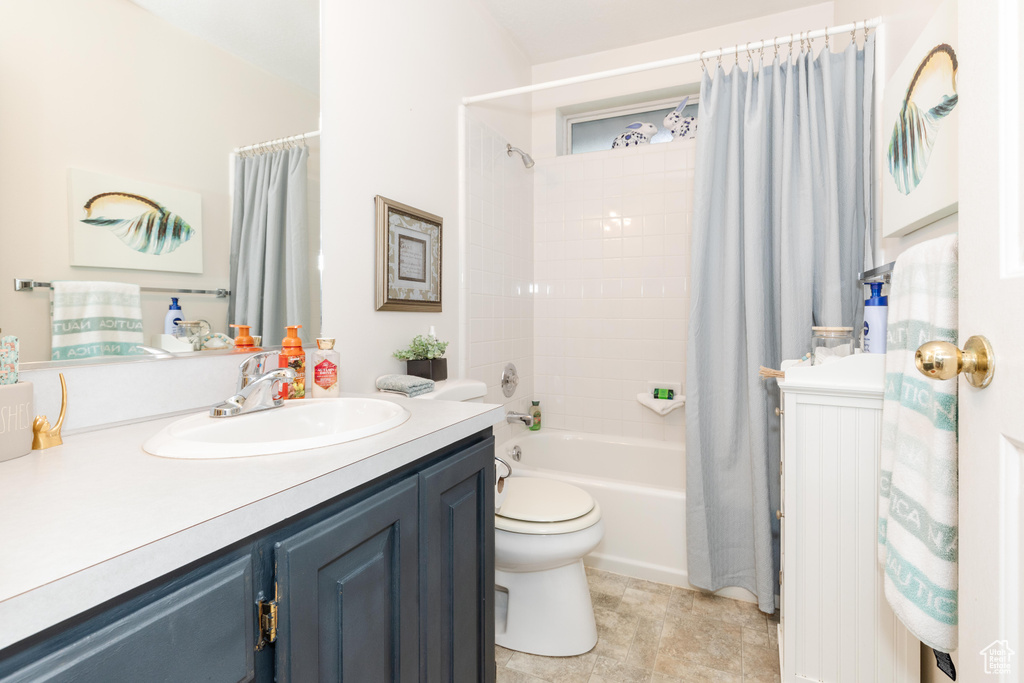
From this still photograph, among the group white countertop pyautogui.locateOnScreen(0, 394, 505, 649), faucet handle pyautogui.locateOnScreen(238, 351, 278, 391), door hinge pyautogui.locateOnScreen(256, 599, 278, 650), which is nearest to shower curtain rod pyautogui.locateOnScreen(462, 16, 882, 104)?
faucet handle pyautogui.locateOnScreen(238, 351, 278, 391)

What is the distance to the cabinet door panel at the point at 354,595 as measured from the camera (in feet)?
2.15

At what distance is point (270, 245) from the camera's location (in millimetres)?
1279

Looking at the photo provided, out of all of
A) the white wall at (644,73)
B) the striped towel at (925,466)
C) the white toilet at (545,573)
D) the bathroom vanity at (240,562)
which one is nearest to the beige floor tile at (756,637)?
the white toilet at (545,573)

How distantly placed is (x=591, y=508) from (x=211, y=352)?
1219mm

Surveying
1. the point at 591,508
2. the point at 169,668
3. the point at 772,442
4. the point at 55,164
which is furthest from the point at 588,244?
the point at 169,668

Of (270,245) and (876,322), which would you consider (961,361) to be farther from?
(270,245)

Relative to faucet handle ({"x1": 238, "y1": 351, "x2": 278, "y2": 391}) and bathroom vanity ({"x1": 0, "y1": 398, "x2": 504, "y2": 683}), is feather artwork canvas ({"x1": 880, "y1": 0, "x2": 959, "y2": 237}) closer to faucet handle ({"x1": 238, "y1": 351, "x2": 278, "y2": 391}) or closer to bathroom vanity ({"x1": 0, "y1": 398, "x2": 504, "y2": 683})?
bathroom vanity ({"x1": 0, "y1": 398, "x2": 504, "y2": 683})

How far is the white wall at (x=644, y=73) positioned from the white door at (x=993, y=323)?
6.87ft

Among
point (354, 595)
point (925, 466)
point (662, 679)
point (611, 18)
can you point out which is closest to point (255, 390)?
point (354, 595)

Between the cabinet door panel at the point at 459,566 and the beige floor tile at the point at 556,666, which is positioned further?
the beige floor tile at the point at 556,666

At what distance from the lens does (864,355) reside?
1.29 metres

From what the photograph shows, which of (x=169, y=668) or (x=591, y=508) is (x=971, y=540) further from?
(x=591, y=508)

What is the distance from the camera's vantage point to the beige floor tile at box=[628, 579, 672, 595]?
2.00 m

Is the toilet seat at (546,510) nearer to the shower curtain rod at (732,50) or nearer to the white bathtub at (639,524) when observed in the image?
the white bathtub at (639,524)
